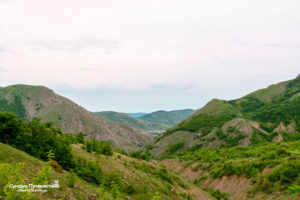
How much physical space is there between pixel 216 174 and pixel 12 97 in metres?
176

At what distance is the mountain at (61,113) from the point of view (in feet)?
445

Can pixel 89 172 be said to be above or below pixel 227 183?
above

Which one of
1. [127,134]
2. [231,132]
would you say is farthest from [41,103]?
[231,132]

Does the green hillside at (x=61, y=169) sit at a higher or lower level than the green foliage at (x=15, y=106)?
lower

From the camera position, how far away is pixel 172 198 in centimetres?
2156

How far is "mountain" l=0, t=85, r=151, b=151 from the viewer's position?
445 feet

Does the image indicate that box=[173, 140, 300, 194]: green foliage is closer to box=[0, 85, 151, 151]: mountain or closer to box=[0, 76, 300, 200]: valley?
box=[0, 76, 300, 200]: valley

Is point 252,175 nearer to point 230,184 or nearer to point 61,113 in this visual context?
point 230,184

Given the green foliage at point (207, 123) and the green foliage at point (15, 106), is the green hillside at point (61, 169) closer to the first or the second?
the green foliage at point (207, 123)

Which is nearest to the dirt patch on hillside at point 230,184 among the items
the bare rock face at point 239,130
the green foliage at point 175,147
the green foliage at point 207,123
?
the bare rock face at point 239,130

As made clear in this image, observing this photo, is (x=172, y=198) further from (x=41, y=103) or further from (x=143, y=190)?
(x=41, y=103)

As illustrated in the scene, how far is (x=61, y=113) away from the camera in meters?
145

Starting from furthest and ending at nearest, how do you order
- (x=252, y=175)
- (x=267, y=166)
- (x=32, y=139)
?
(x=252, y=175) → (x=267, y=166) → (x=32, y=139)

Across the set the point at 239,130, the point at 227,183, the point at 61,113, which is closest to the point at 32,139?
the point at 227,183
